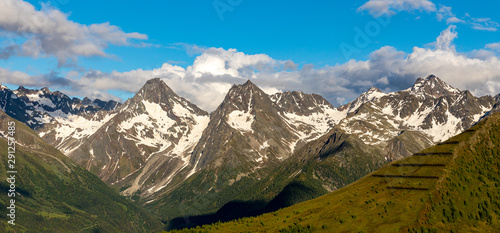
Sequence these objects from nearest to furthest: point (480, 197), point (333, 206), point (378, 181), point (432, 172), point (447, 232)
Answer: point (447, 232) < point (480, 197) < point (432, 172) < point (333, 206) < point (378, 181)

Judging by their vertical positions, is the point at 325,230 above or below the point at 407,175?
below

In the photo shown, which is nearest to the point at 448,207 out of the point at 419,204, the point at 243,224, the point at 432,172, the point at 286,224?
the point at 419,204

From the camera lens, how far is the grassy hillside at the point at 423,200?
12669cm

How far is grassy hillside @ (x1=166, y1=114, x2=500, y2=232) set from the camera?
12669 centimetres

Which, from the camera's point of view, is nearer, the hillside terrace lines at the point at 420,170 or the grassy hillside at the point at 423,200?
the grassy hillside at the point at 423,200

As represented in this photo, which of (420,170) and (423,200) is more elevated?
(420,170)

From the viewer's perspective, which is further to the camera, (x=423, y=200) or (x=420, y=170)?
(x=420, y=170)

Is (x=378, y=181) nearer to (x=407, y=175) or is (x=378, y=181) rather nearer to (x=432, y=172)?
(x=407, y=175)

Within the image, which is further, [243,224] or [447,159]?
[243,224]

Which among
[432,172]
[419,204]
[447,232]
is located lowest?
[447,232]

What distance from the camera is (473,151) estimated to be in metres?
149

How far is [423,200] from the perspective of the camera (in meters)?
133

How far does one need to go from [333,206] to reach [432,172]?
1372 inches

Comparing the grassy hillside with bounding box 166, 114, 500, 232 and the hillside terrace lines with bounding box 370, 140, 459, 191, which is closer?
the grassy hillside with bounding box 166, 114, 500, 232
